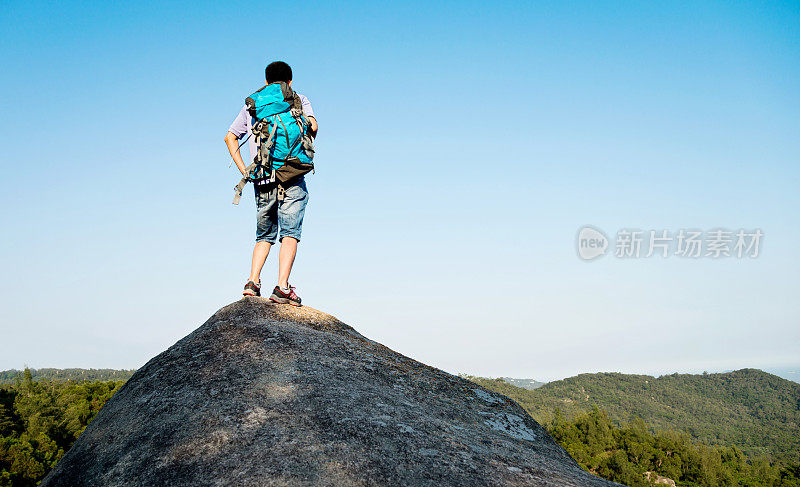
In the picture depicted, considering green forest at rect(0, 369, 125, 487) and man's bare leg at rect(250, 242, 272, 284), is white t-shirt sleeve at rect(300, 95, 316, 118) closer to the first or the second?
man's bare leg at rect(250, 242, 272, 284)

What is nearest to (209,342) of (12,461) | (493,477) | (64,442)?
(493,477)

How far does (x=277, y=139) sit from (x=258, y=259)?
1.61 meters

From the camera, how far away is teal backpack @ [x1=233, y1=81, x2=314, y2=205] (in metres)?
6.20

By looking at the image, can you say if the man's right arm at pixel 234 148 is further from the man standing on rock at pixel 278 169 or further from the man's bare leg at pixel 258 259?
the man's bare leg at pixel 258 259

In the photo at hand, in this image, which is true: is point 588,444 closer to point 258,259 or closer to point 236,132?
point 258,259

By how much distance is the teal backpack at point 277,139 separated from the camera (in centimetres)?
620

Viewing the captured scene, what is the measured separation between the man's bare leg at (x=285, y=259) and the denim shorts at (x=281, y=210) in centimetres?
9

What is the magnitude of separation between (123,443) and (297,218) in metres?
3.52

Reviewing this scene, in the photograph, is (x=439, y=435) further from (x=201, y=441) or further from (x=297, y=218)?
(x=297, y=218)

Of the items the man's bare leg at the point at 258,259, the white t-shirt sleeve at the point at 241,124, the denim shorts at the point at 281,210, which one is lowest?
the man's bare leg at the point at 258,259

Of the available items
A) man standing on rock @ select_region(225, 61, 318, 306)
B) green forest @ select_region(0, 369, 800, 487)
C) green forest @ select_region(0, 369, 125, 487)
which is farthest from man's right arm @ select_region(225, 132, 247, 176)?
green forest @ select_region(0, 369, 125, 487)

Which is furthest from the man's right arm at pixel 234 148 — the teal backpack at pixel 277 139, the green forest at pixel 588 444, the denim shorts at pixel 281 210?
the green forest at pixel 588 444

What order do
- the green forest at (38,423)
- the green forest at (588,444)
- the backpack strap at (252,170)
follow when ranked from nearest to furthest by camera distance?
the backpack strap at (252,170) < the green forest at (38,423) < the green forest at (588,444)

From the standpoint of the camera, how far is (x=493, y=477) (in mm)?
2902
